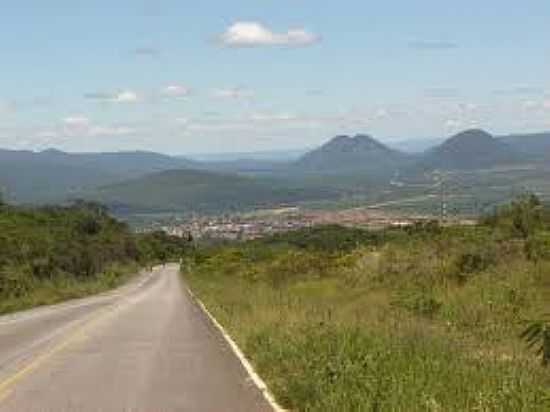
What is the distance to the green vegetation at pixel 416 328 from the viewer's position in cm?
1245

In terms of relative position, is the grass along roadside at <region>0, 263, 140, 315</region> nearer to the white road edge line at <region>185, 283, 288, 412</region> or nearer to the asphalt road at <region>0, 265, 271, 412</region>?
the asphalt road at <region>0, 265, 271, 412</region>

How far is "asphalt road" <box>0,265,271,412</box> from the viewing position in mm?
15148

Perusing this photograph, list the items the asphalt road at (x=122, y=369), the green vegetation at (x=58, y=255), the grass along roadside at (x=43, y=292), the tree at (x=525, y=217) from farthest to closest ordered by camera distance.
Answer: the green vegetation at (x=58, y=255), the grass along roadside at (x=43, y=292), the tree at (x=525, y=217), the asphalt road at (x=122, y=369)

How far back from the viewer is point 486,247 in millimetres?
29922

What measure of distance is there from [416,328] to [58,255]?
276ft

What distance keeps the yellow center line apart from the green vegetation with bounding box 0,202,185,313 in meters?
18.7

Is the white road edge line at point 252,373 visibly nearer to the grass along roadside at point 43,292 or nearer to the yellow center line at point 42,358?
the yellow center line at point 42,358

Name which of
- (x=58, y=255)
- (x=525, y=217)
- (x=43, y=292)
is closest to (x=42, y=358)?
(x=525, y=217)

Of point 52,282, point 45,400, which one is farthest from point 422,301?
point 52,282

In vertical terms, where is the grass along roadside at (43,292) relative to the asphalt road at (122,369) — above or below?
below

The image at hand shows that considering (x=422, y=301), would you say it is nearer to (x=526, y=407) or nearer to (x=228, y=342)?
(x=228, y=342)

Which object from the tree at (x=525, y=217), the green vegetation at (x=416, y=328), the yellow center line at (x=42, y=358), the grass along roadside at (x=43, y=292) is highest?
the tree at (x=525, y=217)

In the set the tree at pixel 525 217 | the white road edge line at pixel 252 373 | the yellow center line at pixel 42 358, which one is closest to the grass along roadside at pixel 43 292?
the yellow center line at pixel 42 358

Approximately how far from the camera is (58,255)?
100 m
